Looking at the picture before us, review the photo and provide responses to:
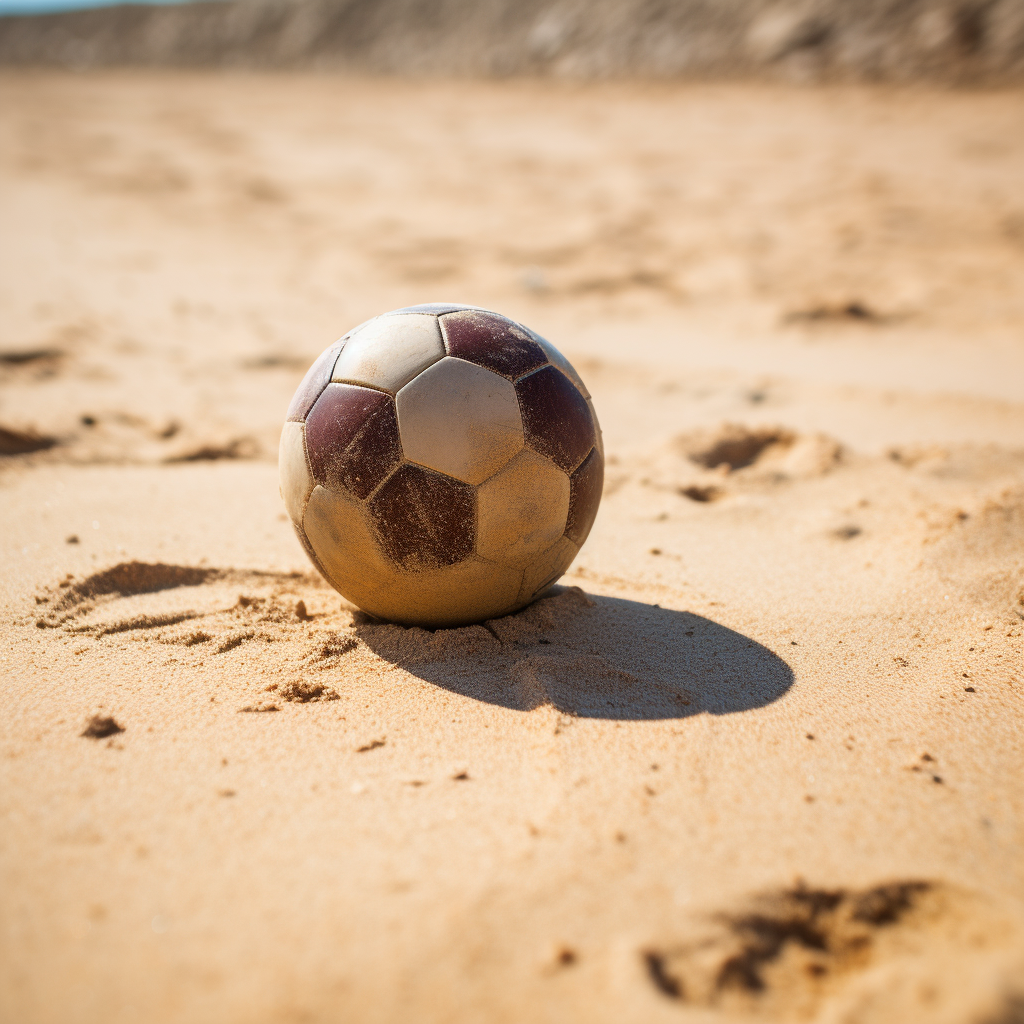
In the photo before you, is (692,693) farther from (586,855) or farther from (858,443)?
(858,443)

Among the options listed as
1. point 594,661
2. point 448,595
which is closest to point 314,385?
point 448,595

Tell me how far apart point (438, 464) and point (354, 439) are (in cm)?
23

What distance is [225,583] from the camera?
2906mm

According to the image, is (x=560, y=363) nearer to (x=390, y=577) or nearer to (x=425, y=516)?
Result: (x=425, y=516)

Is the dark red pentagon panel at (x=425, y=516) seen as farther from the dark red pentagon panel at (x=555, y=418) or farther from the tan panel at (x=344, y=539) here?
the dark red pentagon panel at (x=555, y=418)

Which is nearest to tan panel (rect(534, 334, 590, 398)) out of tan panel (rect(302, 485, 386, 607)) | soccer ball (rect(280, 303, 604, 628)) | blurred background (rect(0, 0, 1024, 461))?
soccer ball (rect(280, 303, 604, 628))

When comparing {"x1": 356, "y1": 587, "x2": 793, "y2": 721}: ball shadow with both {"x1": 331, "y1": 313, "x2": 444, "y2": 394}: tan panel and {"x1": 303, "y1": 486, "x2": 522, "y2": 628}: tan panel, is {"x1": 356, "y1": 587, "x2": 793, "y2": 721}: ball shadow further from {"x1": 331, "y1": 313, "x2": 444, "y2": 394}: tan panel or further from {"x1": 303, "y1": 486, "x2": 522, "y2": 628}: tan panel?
{"x1": 331, "y1": 313, "x2": 444, "y2": 394}: tan panel

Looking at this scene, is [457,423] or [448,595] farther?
[448,595]

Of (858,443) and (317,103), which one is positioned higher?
(317,103)

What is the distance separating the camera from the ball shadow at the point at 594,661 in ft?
Result: 7.23

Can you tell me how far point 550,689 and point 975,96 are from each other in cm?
1454

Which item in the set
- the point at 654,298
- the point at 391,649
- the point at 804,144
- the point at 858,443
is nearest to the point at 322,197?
the point at 654,298

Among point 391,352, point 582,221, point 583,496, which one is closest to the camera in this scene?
point 391,352

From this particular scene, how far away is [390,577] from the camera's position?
2.31 meters
